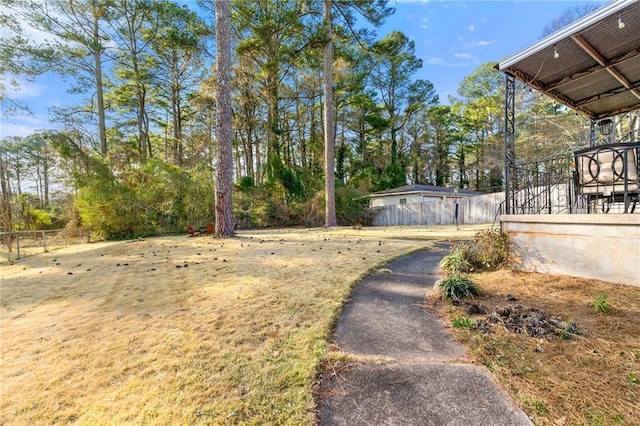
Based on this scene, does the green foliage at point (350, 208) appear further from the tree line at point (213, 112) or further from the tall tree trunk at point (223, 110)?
the tall tree trunk at point (223, 110)

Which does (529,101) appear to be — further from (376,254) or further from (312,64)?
(376,254)

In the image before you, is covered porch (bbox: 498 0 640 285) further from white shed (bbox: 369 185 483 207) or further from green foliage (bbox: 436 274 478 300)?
white shed (bbox: 369 185 483 207)

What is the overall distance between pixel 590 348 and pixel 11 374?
13.9 feet

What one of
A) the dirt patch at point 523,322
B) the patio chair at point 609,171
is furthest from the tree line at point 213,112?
the dirt patch at point 523,322

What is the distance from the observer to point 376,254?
5609 mm

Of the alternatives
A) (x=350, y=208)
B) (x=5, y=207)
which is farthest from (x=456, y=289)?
(x=350, y=208)

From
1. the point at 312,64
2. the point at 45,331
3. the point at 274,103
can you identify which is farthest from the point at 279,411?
the point at 312,64

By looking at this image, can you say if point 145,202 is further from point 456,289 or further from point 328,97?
point 456,289

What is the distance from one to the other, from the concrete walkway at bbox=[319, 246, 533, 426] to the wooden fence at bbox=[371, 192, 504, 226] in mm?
15907

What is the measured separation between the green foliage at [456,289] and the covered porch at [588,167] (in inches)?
55.4

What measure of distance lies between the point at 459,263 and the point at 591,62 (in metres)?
4.14

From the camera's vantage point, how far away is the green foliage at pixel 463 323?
2.61m

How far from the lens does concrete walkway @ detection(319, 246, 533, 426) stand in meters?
1.63

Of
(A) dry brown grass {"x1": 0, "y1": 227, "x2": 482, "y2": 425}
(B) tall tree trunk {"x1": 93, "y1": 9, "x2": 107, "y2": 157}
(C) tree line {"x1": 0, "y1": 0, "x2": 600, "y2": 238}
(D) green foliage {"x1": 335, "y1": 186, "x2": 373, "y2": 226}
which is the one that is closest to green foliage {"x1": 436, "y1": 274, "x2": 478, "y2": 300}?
(A) dry brown grass {"x1": 0, "y1": 227, "x2": 482, "y2": 425}
